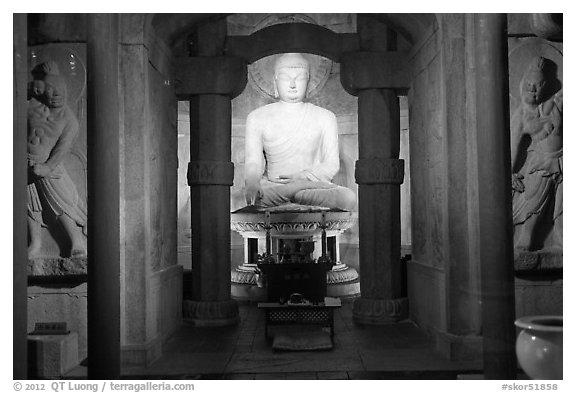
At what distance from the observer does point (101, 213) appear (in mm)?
3533

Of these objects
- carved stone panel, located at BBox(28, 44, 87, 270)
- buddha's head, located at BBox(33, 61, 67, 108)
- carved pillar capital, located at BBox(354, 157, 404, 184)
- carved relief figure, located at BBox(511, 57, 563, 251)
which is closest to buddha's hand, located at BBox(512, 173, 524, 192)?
carved relief figure, located at BBox(511, 57, 563, 251)

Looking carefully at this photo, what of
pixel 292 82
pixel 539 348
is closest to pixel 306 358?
pixel 539 348

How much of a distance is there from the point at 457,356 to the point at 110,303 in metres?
2.46

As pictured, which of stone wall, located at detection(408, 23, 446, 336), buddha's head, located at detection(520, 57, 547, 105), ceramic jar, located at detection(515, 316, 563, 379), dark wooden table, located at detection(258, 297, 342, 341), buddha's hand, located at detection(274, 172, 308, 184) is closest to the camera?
ceramic jar, located at detection(515, 316, 563, 379)

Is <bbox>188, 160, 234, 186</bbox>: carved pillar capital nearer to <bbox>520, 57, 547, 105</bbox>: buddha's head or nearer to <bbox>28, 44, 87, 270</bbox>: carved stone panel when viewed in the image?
<bbox>28, 44, 87, 270</bbox>: carved stone panel

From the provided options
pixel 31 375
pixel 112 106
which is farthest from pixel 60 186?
pixel 31 375

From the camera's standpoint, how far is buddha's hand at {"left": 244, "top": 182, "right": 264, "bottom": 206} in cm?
650

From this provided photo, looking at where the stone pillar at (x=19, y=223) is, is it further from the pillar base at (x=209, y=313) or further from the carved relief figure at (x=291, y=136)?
the carved relief figure at (x=291, y=136)

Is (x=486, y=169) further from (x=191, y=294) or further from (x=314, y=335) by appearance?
(x=191, y=294)

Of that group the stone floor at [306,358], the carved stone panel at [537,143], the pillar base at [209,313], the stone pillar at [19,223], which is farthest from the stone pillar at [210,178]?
the carved stone panel at [537,143]

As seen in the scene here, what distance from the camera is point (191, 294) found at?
604cm

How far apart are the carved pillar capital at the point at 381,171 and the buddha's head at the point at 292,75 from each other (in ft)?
4.88

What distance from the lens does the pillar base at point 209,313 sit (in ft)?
18.6

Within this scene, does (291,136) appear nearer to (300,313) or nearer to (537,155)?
(300,313)
